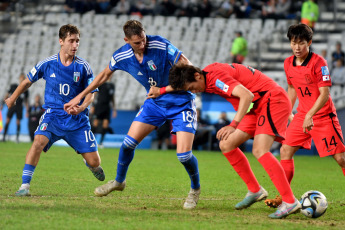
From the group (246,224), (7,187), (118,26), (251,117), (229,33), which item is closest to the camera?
(246,224)

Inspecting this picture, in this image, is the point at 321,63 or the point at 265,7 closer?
the point at 321,63

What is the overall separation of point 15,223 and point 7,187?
9.78ft

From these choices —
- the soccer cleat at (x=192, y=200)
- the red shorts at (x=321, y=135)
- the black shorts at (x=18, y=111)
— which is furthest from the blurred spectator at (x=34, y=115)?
the red shorts at (x=321, y=135)

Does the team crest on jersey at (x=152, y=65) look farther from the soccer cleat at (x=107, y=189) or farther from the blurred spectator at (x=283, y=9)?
the blurred spectator at (x=283, y=9)

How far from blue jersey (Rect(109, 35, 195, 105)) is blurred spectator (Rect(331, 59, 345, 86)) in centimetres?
1268

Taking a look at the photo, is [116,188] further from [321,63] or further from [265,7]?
[265,7]

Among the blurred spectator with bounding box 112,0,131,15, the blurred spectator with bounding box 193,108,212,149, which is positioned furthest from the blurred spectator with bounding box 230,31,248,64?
the blurred spectator with bounding box 112,0,131,15

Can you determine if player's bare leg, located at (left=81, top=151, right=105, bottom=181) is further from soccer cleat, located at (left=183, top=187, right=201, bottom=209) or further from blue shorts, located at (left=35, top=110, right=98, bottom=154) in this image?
soccer cleat, located at (left=183, top=187, right=201, bottom=209)

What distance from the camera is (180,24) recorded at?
26484 mm

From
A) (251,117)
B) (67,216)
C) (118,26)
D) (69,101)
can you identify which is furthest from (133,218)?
(118,26)

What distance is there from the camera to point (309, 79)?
310 inches

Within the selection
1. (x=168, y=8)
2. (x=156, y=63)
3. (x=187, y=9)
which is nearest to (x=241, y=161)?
(x=156, y=63)

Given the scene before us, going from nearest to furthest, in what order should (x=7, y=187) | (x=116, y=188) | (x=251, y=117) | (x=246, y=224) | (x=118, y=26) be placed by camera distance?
(x=246, y=224), (x=251, y=117), (x=116, y=188), (x=7, y=187), (x=118, y=26)

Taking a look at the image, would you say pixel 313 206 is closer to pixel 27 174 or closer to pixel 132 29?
pixel 132 29
